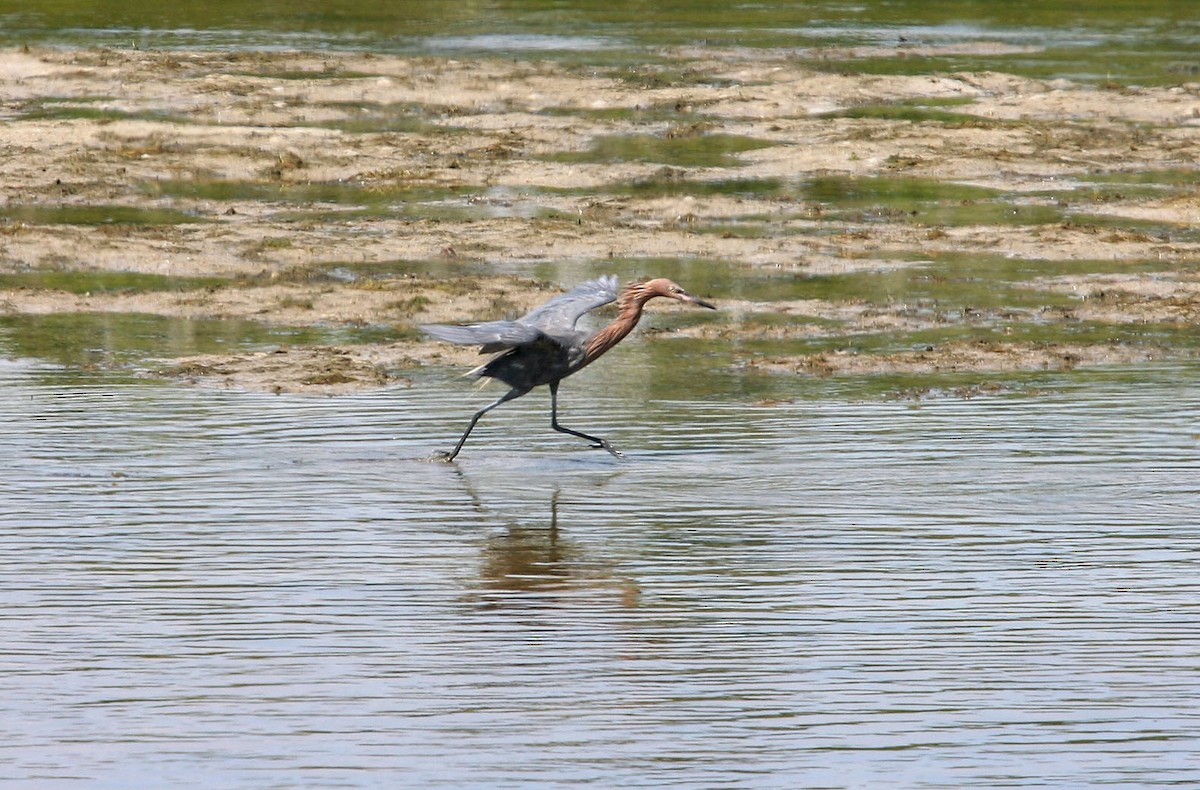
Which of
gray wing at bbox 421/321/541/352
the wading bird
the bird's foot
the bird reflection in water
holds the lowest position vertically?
the bird's foot

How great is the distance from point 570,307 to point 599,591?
11.4 ft

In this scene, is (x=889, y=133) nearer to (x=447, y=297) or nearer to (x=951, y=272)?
(x=951, y=272)

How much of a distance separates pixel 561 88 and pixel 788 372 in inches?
566

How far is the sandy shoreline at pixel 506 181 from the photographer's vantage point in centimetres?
1689

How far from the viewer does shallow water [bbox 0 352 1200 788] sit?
7.47 meters

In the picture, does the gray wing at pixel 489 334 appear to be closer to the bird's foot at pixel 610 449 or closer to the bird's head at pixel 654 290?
the bird's foot at pixel 610 449

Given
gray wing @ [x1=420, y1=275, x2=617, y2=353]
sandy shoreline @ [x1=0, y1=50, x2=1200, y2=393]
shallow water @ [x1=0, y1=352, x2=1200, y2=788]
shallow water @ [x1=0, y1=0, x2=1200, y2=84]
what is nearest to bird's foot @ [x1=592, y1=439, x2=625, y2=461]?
shallow water @ [x1=0, y1=352, x2=1200, y2=788]

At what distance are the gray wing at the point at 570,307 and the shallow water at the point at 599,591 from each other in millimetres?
761

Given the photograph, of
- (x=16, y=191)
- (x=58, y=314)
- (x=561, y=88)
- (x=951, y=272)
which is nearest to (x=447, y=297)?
(x=58, y=314)

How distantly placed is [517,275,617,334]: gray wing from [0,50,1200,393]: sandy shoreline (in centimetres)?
206

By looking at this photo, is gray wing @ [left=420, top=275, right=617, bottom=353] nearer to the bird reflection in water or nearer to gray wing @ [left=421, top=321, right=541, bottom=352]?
gray wing @ [left=421, top=321, right=541, bottom=352]

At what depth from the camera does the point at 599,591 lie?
31.3 feet

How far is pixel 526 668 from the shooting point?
8328mm

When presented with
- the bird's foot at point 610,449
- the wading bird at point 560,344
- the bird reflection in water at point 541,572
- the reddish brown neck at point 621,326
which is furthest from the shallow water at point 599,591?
the reddish brown neck at point 621,326
